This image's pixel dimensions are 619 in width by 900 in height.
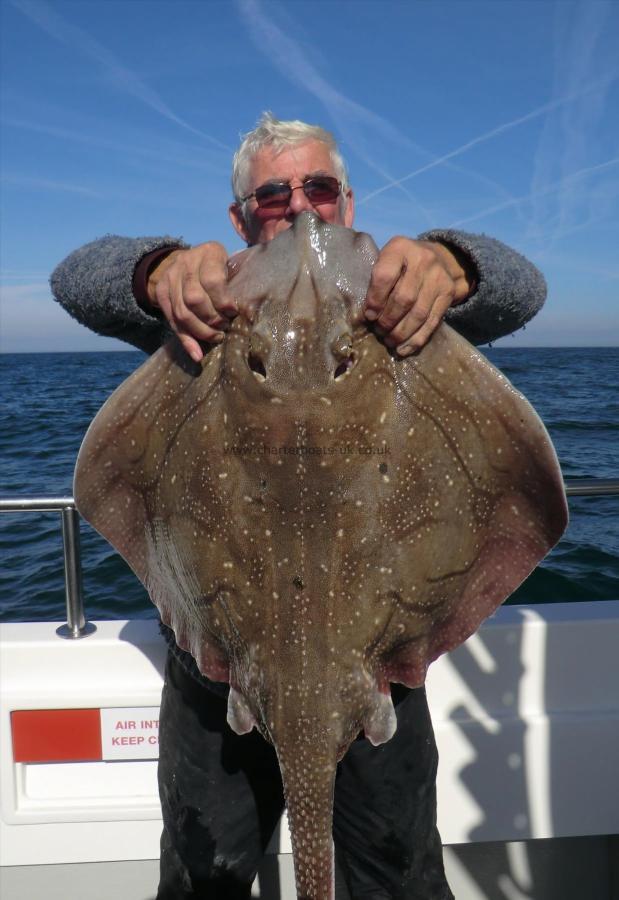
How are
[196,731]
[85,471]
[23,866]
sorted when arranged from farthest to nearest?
1. [23,866]
2. [196,731]
3. [85,471]

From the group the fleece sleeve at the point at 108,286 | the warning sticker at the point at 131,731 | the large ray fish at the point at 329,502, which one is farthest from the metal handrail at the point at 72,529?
the large ray fish at the point at 329,502

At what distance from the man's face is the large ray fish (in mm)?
608

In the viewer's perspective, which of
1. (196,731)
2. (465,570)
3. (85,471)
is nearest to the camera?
(465,570)

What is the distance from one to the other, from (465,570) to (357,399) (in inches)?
21.1

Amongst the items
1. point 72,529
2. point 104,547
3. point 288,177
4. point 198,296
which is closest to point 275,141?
point 288,177

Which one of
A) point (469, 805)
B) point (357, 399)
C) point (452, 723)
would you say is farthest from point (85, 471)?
point (469, 805)

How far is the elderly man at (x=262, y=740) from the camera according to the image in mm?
1888

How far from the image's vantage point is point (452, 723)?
108 inches

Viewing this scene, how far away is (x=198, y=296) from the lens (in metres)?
1.58

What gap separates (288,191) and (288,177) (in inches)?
2.6

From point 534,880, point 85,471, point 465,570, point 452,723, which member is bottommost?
point 534,880

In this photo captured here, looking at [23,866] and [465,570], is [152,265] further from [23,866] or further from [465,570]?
[23,866]

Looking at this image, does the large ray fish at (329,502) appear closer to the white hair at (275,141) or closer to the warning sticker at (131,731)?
→ the white hair at (275,141)

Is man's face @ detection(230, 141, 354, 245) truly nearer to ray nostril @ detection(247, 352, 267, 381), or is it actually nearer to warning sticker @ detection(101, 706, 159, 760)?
ray nostril @ detection(247, 352, 267, 381)
